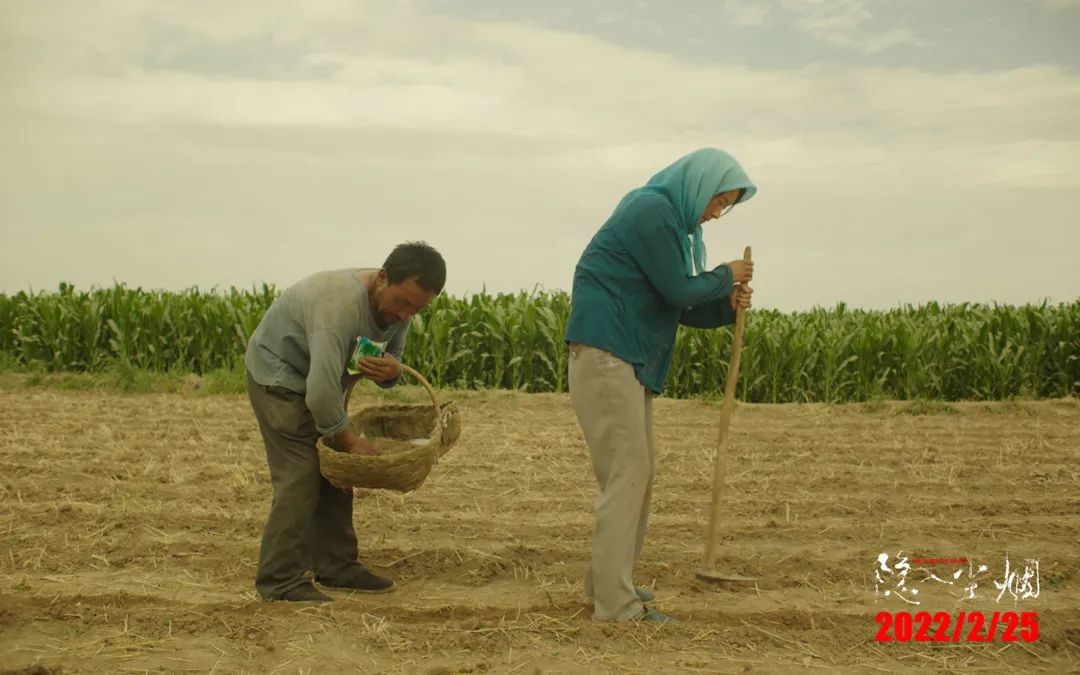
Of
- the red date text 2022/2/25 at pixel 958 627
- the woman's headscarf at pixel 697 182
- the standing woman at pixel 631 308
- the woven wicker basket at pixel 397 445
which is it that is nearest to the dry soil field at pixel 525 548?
the red date text 2022/2/25 at pixel 958 627

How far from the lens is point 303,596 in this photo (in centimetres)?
495

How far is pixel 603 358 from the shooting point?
434 cm

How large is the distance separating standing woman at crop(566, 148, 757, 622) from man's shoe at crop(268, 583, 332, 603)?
1.34 metres

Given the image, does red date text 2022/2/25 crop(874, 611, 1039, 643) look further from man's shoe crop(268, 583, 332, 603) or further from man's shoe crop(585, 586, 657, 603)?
man's shoe crop(268, 583, 332, 603)

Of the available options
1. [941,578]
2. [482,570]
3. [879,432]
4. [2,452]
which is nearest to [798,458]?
[879,432]

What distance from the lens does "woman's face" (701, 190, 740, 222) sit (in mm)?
4406

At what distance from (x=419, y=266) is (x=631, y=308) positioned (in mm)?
894

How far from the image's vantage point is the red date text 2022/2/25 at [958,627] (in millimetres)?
4625

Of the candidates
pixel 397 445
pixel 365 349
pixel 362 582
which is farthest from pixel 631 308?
pixel 362 582

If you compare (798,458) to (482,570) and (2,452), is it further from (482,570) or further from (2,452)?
(2,452)

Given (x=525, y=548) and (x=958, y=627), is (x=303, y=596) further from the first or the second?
(x=958, y=627)

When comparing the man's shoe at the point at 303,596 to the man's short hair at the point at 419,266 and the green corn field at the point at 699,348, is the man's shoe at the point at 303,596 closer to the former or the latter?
the man's short hair at the point at 419,266

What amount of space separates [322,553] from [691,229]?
7.97 feet

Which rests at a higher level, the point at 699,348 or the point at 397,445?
A: the point at 699,348
